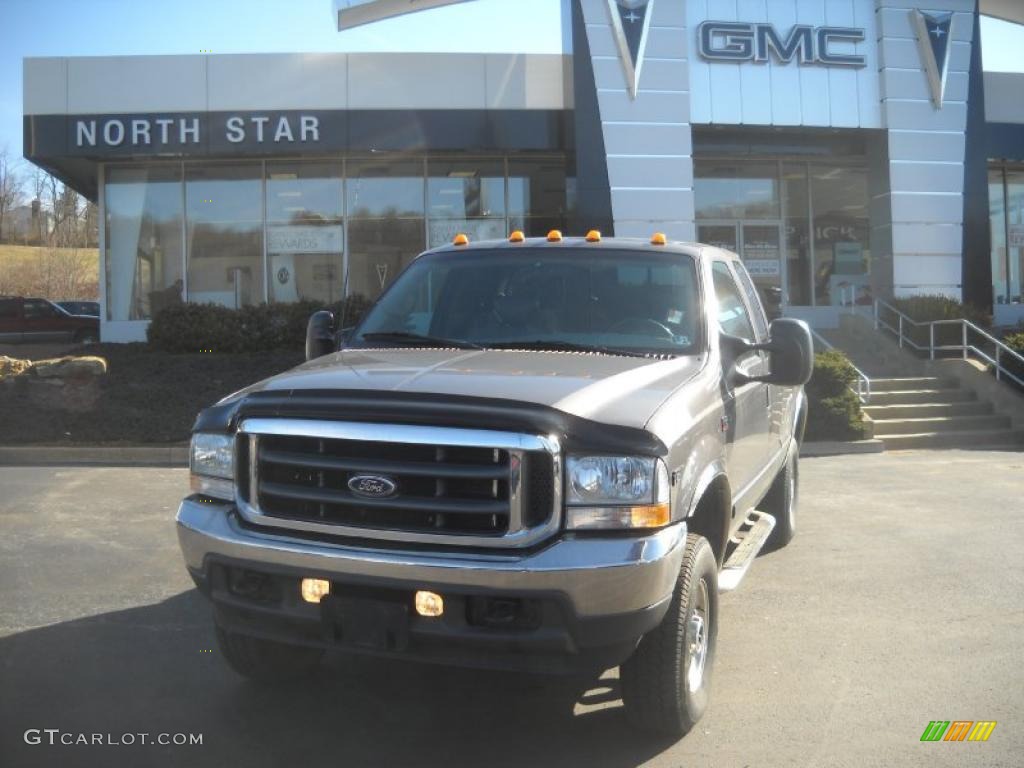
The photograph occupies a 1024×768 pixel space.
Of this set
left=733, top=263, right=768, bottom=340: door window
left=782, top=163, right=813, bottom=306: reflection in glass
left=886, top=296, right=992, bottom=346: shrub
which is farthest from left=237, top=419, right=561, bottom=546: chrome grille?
left=782, top=163, right=813, bottom=306: reflection in glass

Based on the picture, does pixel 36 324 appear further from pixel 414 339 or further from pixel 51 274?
pixel 51 274

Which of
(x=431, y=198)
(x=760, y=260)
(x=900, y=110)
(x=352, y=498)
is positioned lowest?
(x=352, y=498)

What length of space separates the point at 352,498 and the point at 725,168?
64.5 ft

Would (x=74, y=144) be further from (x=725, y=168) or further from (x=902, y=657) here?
(x=902, y=657)

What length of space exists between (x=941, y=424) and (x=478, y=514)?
500 inches

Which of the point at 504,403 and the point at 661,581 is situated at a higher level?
the point at 504,403

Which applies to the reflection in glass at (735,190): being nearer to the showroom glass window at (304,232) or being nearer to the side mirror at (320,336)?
the showroom glass window at (304,232)

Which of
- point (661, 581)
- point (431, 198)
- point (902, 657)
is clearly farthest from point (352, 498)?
point (431, 198)

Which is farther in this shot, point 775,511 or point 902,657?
point 775,511

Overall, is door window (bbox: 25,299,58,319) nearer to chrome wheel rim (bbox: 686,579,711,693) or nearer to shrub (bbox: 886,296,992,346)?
shrub (bbox: 886,296,992,346)

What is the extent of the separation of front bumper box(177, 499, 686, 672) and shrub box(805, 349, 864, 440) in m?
10.2

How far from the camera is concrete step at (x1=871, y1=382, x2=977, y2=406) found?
14641 millimetres

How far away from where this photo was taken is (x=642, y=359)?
400 cm
